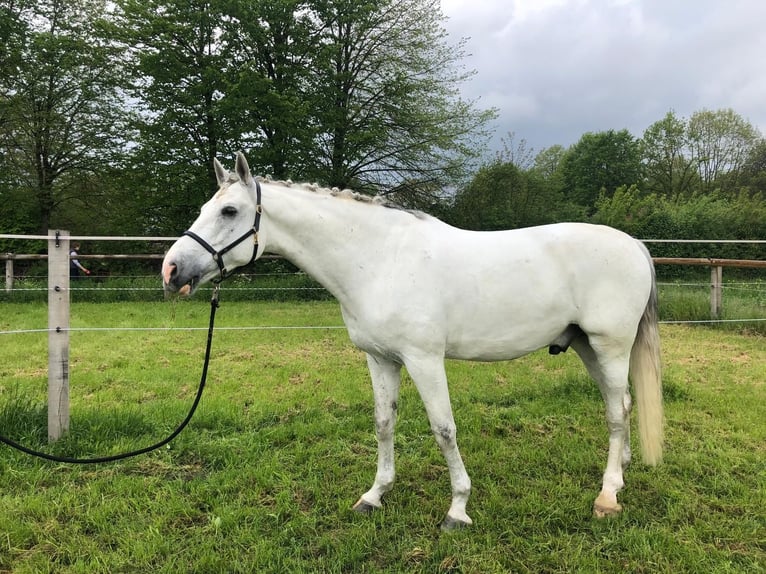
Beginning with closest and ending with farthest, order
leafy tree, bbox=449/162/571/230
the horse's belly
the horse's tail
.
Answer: the horse's belly
the horse's tail
leafy tree, bbox=449/162/571/230

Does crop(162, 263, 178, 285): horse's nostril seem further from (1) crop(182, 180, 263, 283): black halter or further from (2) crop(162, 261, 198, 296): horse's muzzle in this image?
(1) crop(182, 180, 263, 283): black halter

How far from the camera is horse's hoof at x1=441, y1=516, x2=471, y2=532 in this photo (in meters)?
2.28

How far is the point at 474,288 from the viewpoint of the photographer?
2.31 metres

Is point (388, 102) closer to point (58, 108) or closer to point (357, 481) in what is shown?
point (58, 108)

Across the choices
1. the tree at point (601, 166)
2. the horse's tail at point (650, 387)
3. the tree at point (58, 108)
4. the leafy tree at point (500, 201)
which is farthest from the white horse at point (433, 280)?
the tree at point (601, 166)

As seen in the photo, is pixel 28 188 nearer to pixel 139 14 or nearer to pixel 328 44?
pixel 139 14

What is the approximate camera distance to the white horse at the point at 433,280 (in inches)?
85.3

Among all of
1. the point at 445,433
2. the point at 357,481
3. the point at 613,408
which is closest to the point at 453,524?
the point at 445,433

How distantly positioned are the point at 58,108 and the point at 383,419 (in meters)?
17.4

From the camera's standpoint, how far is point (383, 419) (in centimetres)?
253

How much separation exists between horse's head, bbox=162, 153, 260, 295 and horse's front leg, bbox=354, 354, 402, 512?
0.92 m

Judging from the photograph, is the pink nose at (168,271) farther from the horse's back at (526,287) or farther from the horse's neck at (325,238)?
the horse's back at (526,287)

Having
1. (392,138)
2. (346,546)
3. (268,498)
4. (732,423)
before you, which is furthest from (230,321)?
(392,138)

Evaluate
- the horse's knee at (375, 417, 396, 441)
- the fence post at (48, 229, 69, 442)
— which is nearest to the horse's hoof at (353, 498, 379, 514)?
the horse's knee at (375, 417, 396, 441)
